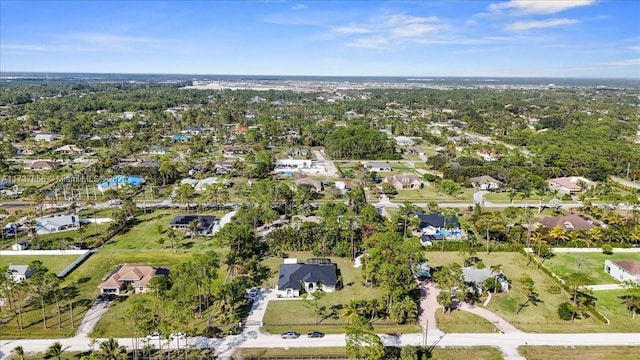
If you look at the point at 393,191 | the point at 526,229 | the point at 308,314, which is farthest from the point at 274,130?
the point at 308,314

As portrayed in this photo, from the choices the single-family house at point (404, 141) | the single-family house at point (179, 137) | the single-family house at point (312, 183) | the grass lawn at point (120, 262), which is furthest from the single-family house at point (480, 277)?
the single-family house at point (179, 137)

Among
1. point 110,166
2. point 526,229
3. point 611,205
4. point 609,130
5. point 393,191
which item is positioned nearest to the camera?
point 526,229

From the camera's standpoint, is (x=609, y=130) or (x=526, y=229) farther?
(x=609, y=130)

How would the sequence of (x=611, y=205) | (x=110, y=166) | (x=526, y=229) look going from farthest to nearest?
(x=110, y=166) → (x=611, y=205) → (x=526, y=229)

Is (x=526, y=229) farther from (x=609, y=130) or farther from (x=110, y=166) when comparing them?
(x=609, y=130)

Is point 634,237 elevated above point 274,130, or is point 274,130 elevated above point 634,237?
point 274,130

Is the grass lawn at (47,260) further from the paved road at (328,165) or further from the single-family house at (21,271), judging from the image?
the paved road at (328,165)

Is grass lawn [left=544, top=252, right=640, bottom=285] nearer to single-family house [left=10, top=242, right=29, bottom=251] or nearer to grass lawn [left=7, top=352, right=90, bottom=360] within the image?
grass lawn [left=7, top=352, right=90, bottom=360]
